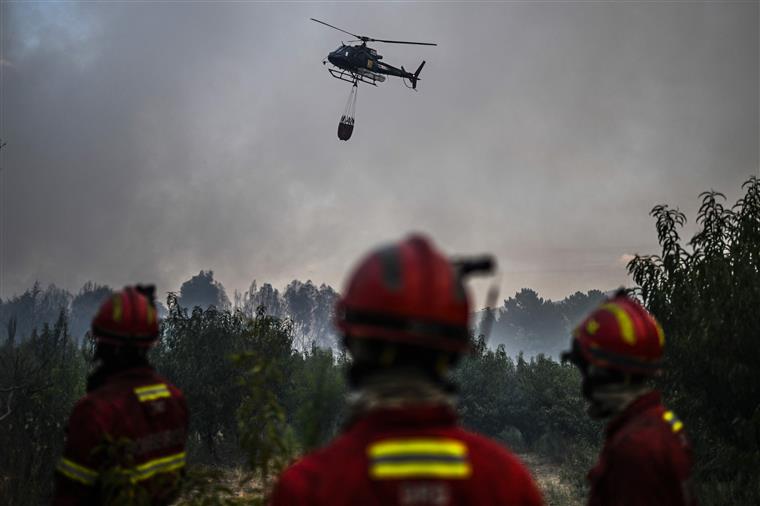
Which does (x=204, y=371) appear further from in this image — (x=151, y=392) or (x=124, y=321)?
(x=124, y=321)

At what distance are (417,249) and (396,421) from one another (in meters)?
0.49

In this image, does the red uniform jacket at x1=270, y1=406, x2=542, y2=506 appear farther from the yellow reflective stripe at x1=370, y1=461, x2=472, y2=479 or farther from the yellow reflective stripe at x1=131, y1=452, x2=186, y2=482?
the yellow reflective stripe at x1=131, y1=452, x2=186, y2=482

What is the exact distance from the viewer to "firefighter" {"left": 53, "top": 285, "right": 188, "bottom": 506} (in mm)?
3438

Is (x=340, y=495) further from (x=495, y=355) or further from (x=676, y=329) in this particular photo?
(x=495, y=355)

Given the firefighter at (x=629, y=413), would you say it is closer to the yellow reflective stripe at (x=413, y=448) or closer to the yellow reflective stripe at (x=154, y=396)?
the yellow reflective stripe at (x=413, y=448)

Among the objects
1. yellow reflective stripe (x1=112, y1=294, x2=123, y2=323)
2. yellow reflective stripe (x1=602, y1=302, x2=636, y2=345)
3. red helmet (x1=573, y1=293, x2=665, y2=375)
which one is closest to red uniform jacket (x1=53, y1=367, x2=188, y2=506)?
yellow reflective stripe (x1=112, y1=294, x2=123, y2=323)

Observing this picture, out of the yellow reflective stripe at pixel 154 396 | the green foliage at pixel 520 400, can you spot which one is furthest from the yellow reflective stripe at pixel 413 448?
the green foliage at pixel 520 400

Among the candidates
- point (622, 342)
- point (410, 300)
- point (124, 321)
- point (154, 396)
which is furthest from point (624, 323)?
point (124, 321)

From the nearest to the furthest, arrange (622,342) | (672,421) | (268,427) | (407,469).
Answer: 1. (407,469)
2. (672,421)
3. (622,342)
4. (268,427)

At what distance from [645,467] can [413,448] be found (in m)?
1.94

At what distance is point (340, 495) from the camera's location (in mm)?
1645

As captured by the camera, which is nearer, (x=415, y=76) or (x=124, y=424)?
(x=124, y=424)

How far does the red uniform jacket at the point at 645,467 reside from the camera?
119 inches

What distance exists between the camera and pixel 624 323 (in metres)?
3.54
